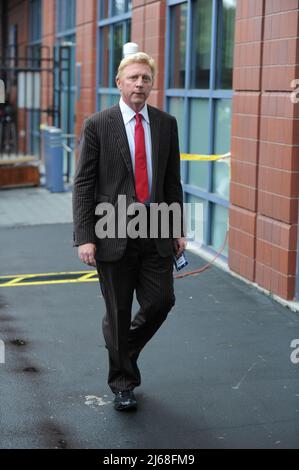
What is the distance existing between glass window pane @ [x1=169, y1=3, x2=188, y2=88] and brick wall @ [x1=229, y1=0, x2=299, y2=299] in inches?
79.0

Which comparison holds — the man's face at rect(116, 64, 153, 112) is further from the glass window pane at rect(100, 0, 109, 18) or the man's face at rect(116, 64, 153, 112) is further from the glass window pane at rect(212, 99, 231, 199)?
the glass window pane at rect(100, 0, 109, 18)

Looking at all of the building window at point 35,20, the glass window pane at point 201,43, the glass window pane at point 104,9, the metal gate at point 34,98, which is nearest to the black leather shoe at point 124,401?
the glass window pane at point 201,43

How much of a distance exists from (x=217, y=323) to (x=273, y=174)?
144 centimetres

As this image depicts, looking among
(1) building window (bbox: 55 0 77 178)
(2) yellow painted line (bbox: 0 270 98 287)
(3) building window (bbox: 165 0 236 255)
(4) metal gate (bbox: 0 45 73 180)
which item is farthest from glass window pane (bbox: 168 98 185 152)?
(1) building window (bbox: 55 0 77 178)

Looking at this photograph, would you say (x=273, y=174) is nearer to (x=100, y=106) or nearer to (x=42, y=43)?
(x=100, y=106)

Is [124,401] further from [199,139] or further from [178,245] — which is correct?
[199,139]

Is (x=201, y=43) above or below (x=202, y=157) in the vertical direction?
above

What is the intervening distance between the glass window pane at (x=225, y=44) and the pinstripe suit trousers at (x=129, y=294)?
4056mm

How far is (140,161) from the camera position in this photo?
450 cm

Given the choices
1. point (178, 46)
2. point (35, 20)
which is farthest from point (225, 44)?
point (35, 20)

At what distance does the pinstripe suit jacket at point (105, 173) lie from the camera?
4.47 m

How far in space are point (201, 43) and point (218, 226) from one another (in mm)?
2048

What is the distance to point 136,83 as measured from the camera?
4414mm

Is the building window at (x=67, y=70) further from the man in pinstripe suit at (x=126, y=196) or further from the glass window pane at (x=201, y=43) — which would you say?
the man in pinstripe suit at (x=126, y=196)
